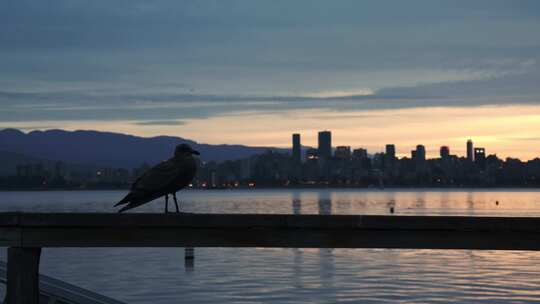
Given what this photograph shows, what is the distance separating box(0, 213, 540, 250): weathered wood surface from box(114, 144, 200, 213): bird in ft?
4.28

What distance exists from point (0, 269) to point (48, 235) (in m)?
7.81

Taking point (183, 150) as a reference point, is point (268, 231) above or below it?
below

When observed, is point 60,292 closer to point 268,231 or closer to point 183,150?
point 183,150

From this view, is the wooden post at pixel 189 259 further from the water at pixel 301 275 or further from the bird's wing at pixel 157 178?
the bird's wing at pixel 157 178

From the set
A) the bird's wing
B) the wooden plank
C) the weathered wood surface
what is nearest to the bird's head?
the bird's wing

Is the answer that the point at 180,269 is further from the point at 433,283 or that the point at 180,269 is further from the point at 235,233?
the point at 235,233

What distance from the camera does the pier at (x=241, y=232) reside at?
1015cm

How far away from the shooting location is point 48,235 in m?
10.4

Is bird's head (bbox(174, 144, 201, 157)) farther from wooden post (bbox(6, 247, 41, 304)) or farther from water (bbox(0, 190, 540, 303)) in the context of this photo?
water (bbox(0, 190, 540, 303))

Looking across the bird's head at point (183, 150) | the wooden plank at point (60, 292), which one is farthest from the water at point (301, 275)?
the bird's head at point (183, 150)

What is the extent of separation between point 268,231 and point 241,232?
1.17ft

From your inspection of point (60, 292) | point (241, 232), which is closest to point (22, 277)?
point (241, 232)

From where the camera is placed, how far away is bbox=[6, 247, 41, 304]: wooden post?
402 inches

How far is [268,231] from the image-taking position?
10391mm
